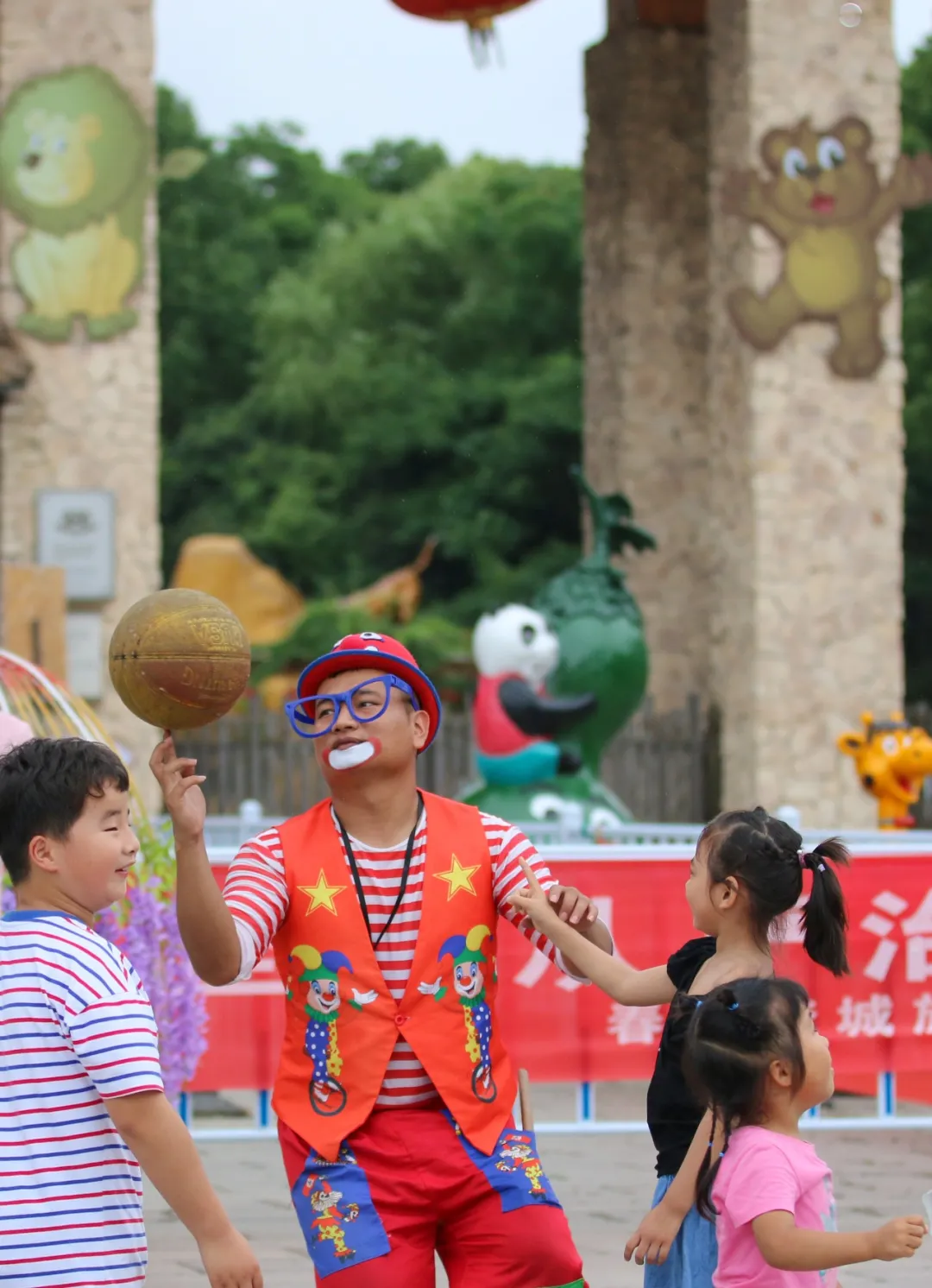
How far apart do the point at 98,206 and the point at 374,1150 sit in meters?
12.3

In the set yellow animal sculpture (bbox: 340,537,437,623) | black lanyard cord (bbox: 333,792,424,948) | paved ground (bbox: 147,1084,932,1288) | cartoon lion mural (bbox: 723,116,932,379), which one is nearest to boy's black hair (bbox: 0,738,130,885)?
black lanyard cord (bbox: 333,792,424,948)

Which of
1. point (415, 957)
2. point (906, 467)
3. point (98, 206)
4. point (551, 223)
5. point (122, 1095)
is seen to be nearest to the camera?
point (122, 1095)

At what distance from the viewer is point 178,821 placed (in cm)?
340

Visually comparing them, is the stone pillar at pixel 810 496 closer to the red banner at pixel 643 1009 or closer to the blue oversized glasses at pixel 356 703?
the red banner at pixel 643 1009

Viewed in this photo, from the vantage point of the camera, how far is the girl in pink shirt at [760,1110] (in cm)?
320

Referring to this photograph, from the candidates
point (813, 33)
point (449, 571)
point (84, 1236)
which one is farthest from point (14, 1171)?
point (449, 571)

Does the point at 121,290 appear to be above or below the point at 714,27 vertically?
below

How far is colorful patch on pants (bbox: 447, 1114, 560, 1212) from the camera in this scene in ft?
11.8

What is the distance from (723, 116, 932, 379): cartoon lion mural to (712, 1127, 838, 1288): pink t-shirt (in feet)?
43.1

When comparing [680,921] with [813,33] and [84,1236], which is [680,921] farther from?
[813,33]

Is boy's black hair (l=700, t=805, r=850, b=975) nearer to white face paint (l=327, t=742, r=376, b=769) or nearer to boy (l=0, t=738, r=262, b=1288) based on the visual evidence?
white face paint (l=327, t=742, r=376, b=769)

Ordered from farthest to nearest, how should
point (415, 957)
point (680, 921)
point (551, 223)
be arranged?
1. point (551, 223)
2. point (680, 921)
3. point (415, 957)

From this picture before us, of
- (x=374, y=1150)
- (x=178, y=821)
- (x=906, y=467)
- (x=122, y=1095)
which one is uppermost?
(x=906, y=467)

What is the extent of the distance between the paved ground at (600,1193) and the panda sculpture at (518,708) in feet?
10.0
